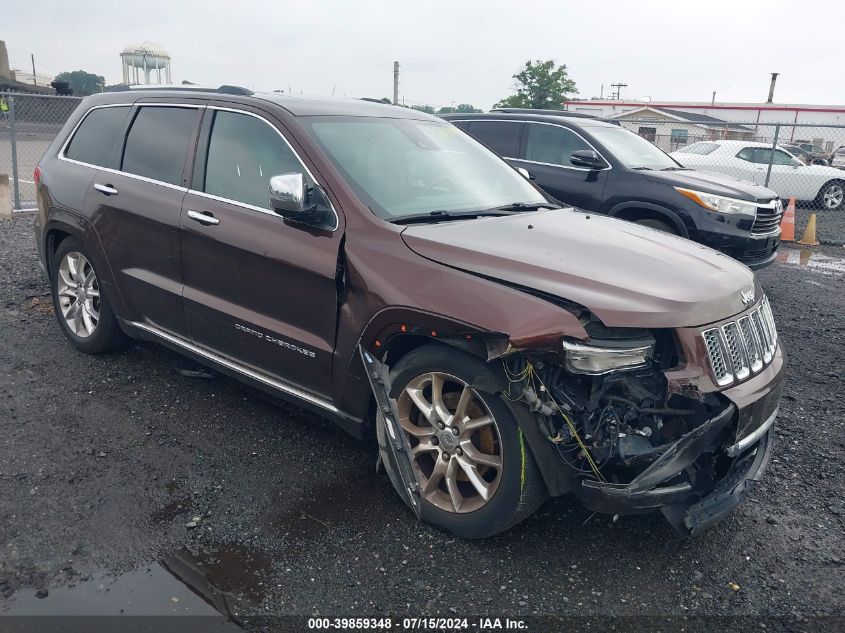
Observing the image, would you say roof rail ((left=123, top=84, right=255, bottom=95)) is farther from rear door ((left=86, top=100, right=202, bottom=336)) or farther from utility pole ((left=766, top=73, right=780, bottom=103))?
utility pole ((left=766, top=73, right=780, bottom=103))

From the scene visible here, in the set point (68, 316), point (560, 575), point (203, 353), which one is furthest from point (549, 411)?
point (68, 316)

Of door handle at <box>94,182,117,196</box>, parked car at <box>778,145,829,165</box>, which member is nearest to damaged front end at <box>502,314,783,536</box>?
door handle at <box>94,182,117,196</box>

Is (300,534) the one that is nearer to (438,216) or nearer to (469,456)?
(469,456)

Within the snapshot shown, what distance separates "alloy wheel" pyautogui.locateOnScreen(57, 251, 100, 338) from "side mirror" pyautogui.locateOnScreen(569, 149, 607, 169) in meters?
5.29

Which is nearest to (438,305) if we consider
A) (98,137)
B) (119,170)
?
(119,170)

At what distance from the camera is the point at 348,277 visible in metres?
3.38

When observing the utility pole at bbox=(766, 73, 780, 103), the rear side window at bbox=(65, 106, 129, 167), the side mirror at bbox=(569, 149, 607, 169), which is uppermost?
the utility pole at bbox=(766, 73, 780, 103)

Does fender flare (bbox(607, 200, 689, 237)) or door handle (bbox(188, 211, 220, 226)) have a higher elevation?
door handle (bbox(188, 211, 220, 226))

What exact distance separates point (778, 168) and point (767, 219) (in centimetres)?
1044

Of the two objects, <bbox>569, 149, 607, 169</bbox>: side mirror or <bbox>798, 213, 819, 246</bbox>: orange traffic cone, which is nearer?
<bbox>569, 149, 607, 169</bbox>: side mirror

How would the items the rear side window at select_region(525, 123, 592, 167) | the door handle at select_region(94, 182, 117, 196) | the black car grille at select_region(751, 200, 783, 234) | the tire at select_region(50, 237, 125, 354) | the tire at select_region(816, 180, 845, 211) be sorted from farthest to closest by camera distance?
the tire at select_region(816, 180, 845, 211), the rear side window at select_region(525, 123, 592, 167), the black car grille at select_region(751, 200, 783, 234), the tire at select_region(50, 237, 125, 354), the door handle at select_region(94, 182, 117, 196)

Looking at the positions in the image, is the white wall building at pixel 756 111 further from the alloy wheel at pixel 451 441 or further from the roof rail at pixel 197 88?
the alloy wheel at pixel 451 441

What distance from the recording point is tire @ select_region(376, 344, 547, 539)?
2939 mm

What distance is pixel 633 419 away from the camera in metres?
2.90
